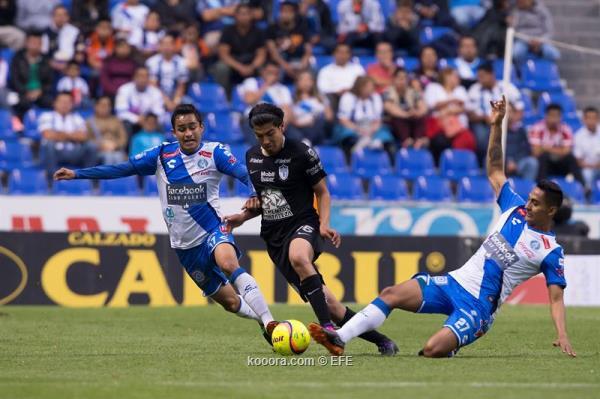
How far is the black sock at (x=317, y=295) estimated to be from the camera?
10.7 m

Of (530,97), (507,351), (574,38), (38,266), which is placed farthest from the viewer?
(574,38)

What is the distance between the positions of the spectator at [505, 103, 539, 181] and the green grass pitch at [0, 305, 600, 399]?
718cm

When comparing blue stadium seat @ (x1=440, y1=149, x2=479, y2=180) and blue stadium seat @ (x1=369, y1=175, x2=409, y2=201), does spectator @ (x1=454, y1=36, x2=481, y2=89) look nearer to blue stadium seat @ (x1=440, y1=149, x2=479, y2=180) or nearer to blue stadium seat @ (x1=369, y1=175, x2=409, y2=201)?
blue stadium seat @ (x1=440, y1=149, x2=479, y2=180)

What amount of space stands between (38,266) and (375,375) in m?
9.63

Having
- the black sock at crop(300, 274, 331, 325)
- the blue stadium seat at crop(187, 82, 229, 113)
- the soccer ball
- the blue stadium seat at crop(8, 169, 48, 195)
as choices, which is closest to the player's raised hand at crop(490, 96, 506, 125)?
the black sock at crop(300, 274, 331, 325)

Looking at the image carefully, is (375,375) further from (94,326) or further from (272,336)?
(94,326)

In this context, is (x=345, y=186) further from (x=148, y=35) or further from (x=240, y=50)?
(x=148, y=35)

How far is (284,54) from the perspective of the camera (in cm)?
2350

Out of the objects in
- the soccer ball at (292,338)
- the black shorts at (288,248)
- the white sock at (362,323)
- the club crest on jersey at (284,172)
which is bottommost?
the soccer ball at (292,338)

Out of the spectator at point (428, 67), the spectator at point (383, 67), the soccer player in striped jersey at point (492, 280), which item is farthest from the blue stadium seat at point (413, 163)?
the soccer player in striped jersey at point (492, 280)

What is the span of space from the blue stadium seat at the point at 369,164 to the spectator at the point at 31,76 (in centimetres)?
532

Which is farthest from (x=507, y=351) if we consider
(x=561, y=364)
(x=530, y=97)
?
(x=530, y=97)

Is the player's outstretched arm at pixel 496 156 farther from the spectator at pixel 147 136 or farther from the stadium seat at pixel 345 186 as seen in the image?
the spectator at pixel 147 136

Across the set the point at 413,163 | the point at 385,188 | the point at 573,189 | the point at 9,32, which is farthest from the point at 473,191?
the point at 9,32
